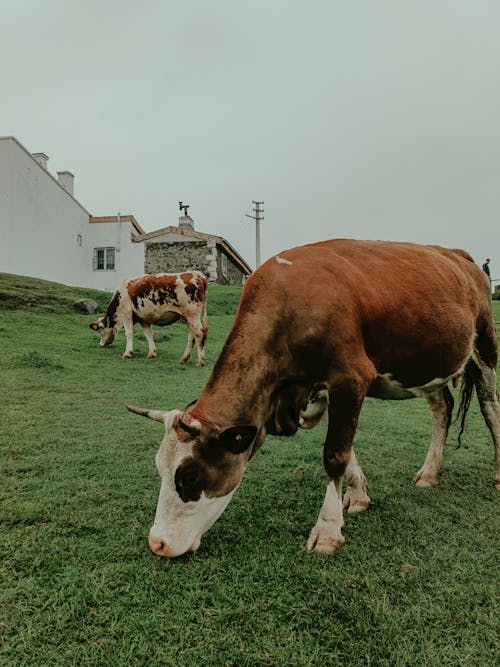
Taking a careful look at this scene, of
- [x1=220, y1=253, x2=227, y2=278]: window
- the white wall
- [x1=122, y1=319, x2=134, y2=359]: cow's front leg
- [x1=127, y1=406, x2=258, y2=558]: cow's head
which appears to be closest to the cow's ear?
[x1=127, y1=406, x2=258, y2=558]: cow's head

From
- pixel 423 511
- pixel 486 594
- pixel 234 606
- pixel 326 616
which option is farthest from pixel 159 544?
pixel 423 511

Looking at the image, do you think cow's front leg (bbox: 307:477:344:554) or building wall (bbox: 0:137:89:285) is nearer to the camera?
cow's front leg (bbox: 307:477:344:554)

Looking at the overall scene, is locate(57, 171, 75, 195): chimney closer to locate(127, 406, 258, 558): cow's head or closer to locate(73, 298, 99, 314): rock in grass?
locate(73, 298, 99, 314): rock in grass

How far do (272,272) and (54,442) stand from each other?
292 centimetres

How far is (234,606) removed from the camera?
2133 millimetres

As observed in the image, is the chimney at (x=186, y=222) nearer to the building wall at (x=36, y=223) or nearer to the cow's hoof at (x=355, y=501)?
the building wall at (x=36, y=223)

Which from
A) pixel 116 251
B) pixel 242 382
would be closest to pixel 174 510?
pixel 242 382

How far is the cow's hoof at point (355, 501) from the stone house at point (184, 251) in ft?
74.8

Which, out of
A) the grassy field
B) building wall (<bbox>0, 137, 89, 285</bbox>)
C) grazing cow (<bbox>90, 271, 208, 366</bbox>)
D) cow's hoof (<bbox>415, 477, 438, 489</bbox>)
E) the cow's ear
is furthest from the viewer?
building wall (<bbox>0, 137, 89, 285</bbox>)

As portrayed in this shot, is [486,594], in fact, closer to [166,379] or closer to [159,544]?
[159,544]

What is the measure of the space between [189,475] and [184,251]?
2447 centimetres

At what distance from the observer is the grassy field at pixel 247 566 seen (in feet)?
6.23

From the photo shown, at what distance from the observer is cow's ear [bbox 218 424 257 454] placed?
2404 mm

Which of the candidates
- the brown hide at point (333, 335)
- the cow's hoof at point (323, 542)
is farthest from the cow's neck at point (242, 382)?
the cow's hoof at point (323, 542)
